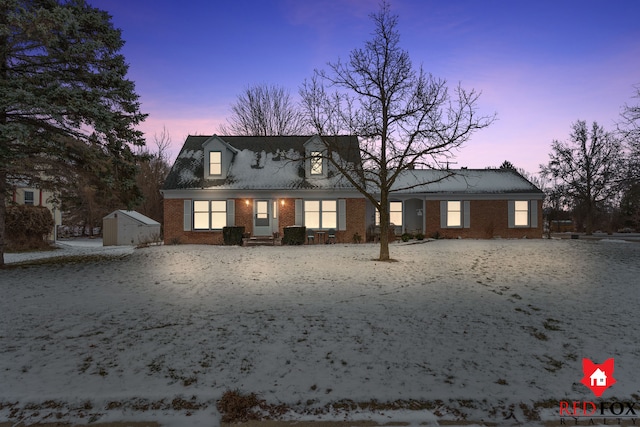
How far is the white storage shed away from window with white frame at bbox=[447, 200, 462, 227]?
21862 mm

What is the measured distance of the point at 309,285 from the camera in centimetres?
921

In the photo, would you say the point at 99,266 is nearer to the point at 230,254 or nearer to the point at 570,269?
the point at 230,254

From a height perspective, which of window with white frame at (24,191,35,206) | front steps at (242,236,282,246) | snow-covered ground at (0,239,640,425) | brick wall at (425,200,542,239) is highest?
window with white frame at (24,191,35,206)

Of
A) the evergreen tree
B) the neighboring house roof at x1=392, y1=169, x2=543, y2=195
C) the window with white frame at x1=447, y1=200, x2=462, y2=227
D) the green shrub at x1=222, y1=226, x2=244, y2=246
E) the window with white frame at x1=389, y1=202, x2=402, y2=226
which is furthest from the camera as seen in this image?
the window with white frame at x1=389, y1=202, x2=402, y2=226

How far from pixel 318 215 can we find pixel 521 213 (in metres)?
14.3

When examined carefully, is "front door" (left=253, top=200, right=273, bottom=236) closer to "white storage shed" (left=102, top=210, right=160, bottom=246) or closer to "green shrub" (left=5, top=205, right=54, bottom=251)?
"white storage shed" (left=102, top=210, right=160, bottom=246)

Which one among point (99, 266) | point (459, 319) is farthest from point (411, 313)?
point (99, 266)

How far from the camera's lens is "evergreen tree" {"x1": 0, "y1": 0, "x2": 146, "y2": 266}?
10.7 meters

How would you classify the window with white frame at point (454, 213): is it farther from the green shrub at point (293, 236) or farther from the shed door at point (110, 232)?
the shed door at point (110, 232)

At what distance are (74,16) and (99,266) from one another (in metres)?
8.61

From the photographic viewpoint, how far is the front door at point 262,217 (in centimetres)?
2142

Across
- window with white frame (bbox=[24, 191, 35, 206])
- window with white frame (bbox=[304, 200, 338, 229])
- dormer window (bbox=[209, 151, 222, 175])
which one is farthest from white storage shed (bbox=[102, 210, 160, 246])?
window with white frame (bbox=[304, 200, 338, 229])

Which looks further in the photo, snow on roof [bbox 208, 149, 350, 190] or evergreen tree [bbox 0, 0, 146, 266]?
snow on roof [bbox 208, 149, 350, 190]

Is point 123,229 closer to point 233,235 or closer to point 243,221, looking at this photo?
point 243,221
